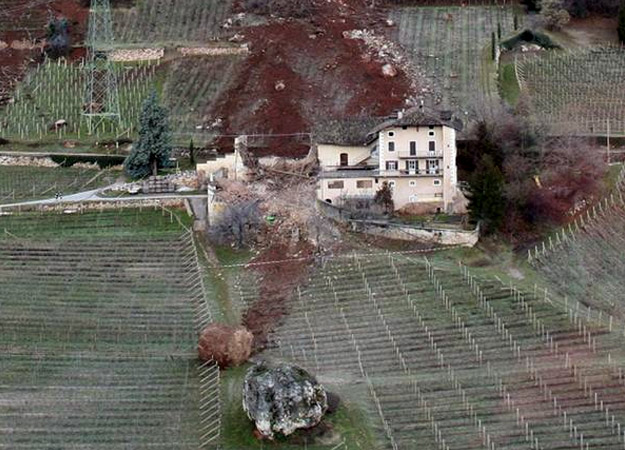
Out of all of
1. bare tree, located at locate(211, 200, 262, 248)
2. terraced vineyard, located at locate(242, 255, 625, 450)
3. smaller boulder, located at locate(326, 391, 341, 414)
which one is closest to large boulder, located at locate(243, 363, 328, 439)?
smaller boulder, located at locate(326, 391, 341, 414)

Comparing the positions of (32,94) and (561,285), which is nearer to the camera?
(561,285)

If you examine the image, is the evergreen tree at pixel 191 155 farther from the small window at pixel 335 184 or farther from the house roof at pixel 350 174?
the small window at pixel 335 184

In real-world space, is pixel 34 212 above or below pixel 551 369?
below

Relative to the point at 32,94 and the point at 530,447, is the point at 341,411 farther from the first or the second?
the point at 32,94

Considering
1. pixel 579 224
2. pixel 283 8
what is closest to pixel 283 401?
pixel 579 224

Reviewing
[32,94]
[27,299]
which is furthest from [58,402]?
[32,94]

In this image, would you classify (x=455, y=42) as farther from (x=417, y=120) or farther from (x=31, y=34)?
(x=31, y=34)
